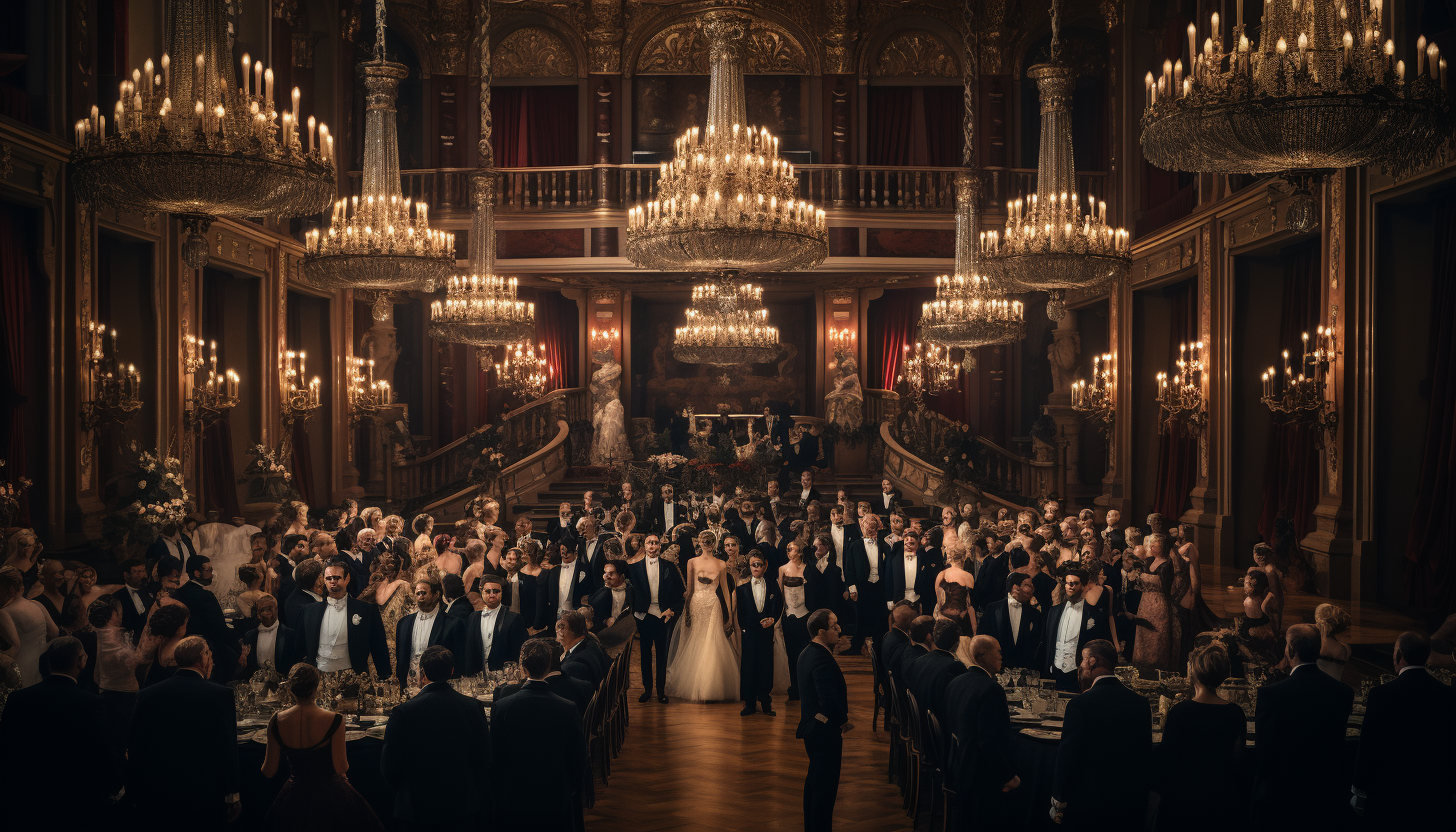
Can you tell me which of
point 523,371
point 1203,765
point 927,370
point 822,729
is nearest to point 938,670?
point 822,729

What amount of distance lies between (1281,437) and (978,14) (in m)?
9.75

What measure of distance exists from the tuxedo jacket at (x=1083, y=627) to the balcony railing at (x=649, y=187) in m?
11.7

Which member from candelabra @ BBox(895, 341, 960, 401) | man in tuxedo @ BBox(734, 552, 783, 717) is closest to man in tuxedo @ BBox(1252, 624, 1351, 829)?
man in tuxedo @ BBox(734, 552, 783, 717)

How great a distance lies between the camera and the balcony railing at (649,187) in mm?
17906

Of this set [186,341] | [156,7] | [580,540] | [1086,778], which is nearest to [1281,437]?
[580,540]

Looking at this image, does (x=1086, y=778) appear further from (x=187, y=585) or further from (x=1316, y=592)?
(x=1316, y=592)

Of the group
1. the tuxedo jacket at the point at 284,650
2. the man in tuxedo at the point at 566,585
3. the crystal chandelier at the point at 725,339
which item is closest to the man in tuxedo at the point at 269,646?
the tuxedo jacket at the point at 284,650

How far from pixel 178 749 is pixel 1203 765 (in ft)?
12.8

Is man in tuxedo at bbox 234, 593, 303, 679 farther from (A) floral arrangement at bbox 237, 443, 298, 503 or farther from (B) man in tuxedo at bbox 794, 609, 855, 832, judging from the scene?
(A) floral arrangement at bbox 237, 443, 298, 503

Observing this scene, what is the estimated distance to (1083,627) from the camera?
684 centimetres

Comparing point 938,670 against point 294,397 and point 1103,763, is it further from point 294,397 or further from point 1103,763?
point 294,397

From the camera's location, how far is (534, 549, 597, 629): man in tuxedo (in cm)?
856

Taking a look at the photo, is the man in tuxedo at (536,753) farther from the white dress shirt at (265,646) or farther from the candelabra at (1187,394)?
the candelabra at (1187,394)

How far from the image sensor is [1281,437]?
12.5 m
